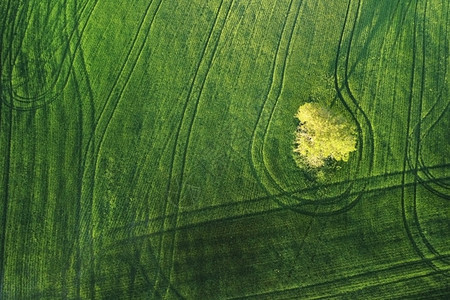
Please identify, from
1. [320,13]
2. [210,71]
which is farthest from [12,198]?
[320,13]

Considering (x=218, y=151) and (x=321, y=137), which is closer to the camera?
(x=321, y=137)

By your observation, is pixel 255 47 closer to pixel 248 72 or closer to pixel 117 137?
pixel 248 72

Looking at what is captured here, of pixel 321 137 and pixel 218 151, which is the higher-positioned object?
pixel 321 137
